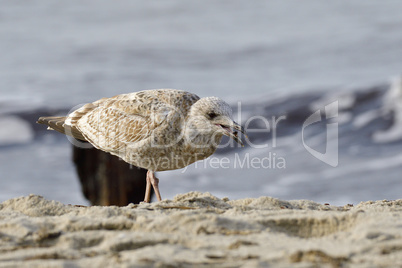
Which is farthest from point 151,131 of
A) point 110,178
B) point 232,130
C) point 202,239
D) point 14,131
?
point 14,131

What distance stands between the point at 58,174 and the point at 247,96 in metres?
6.23

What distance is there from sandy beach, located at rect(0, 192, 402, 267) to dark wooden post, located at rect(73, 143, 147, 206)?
477 centimetres

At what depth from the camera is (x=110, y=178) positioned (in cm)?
924

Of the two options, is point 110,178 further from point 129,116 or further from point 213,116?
point 213,116

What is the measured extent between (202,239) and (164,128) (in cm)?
305

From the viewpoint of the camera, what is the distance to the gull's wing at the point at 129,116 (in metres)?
6.58

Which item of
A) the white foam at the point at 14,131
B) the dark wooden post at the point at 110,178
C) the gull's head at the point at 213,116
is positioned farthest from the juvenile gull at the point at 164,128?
the white foam at the point at 14,131

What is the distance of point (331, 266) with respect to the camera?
9.84 feet

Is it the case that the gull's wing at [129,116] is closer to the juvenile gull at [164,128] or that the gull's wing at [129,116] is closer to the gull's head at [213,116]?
the juvenile gull at [164,128]

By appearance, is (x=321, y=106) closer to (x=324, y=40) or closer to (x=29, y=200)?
(x=324, y=40)

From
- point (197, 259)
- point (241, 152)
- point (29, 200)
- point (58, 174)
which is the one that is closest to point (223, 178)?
point (241, 152)

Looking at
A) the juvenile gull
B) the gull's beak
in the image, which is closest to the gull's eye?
the juvenile gull

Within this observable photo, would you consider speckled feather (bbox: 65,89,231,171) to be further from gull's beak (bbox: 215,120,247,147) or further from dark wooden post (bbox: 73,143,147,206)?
dark wooden post (bbox: 73,143,147,206)

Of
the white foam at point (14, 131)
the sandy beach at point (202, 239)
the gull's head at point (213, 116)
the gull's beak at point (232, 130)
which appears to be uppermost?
the white foam at point (14, 131)
